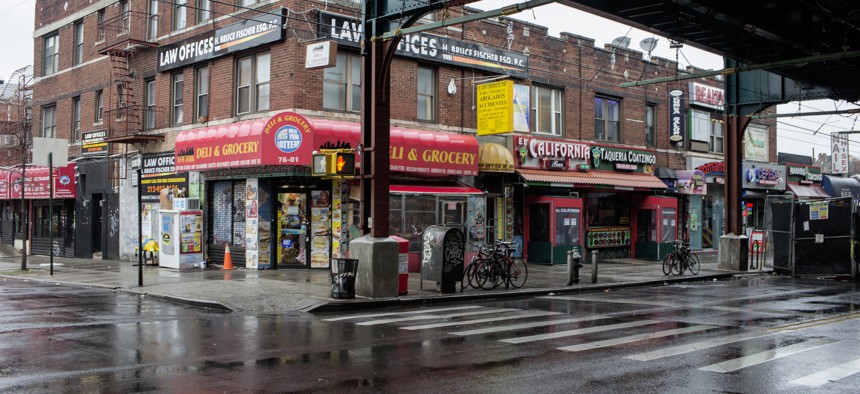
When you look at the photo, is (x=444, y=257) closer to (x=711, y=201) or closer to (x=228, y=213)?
(x=228, y=213)

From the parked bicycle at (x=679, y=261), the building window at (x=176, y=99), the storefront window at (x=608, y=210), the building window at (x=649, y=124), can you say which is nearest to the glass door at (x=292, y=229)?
the building window at (x=176, y=99)

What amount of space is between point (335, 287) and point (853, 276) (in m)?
15.5

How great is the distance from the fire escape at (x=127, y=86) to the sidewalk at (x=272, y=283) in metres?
4.53

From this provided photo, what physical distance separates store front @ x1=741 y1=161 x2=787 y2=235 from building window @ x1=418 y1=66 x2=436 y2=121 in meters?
18.1

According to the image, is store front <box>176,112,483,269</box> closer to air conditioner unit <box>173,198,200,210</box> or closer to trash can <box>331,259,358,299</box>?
air conditioner unit <box>173,198,200,210</box>

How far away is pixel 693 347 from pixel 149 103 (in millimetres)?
21227

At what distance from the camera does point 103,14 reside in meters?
27.8

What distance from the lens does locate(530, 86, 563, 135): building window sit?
2623cm

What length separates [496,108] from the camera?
72.4ft

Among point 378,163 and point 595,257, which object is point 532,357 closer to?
point 378,163

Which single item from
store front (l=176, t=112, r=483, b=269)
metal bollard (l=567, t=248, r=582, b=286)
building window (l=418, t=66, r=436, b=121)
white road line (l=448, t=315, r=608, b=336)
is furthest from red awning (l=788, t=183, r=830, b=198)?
white road line (l=448, t=315, r=608, b=336)

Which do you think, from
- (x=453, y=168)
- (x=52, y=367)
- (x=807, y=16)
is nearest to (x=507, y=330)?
(x=52, y=367)

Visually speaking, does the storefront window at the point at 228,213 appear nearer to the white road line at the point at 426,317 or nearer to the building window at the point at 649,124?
the white road line at the point at 426,317

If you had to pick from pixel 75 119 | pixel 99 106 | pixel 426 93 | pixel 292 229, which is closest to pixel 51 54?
pixel 75 119
